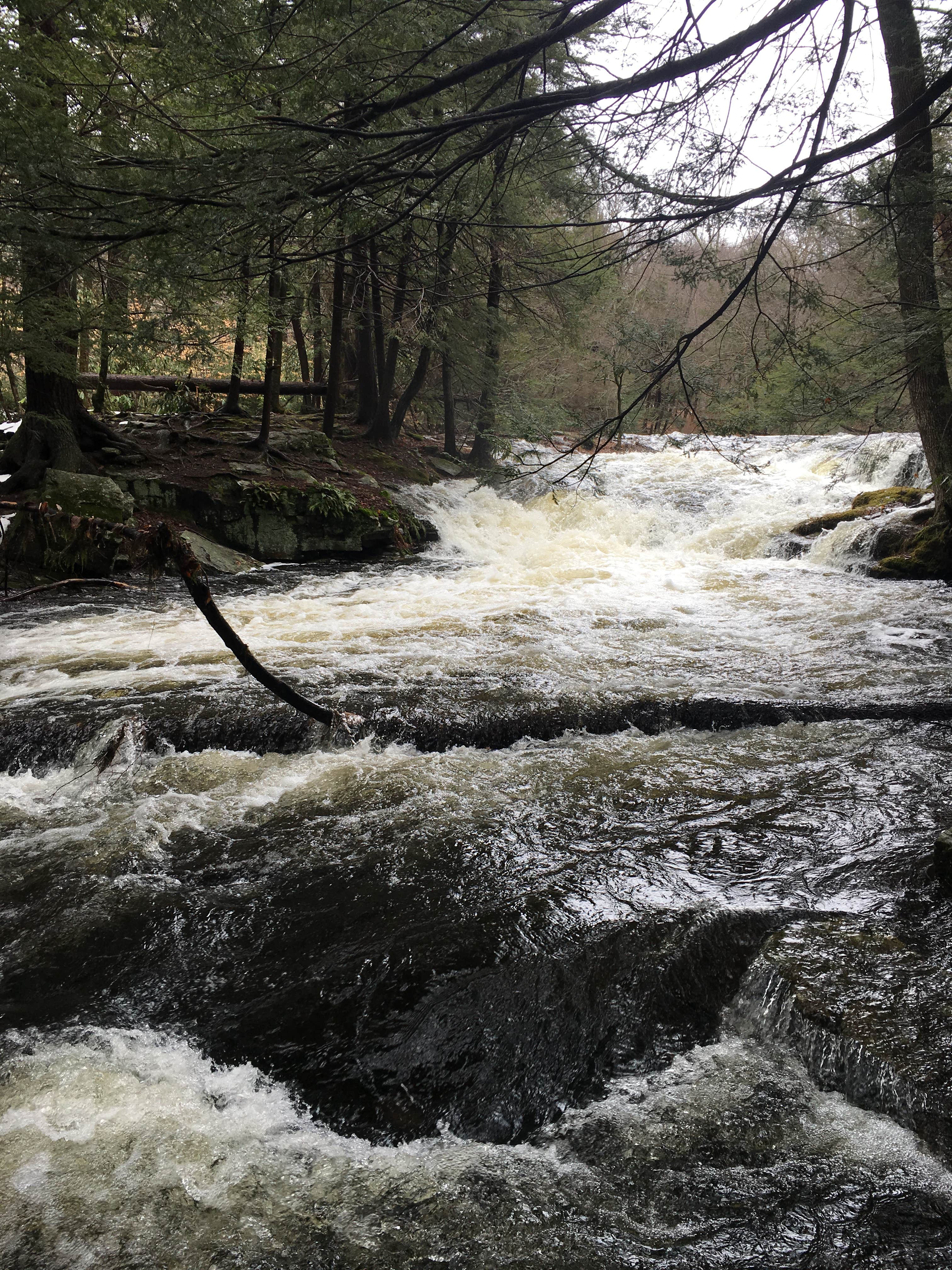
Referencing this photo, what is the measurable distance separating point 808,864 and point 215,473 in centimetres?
1079

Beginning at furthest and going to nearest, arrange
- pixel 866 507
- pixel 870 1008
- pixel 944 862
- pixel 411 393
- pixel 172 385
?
pixel 411 393 < pixel 172 385 < pixel 866 507 < pixel 944 862 < pixel 870 1008

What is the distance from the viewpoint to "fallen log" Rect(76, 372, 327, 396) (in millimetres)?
14125

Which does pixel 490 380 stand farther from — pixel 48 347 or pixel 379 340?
pixel 48 347

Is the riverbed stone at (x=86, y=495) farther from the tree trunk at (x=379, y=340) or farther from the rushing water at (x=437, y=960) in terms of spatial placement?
the tree trunk at (x=379, y=340)

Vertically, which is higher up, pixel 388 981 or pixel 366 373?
pixel 366 373

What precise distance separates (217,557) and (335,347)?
16.8 feet

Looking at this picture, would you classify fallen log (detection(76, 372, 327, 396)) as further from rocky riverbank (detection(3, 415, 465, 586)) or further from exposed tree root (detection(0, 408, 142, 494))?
exposed tree root (detection(0, 408, 142, 494))

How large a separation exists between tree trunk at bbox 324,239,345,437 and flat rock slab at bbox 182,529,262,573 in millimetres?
4202

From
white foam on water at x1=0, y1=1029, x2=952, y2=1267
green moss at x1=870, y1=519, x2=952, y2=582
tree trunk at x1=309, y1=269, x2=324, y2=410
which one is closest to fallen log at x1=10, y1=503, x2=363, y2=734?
white foam on water at x1=0, y1=1029, x2=952, y2=1267

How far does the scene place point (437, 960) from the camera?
2791 millimetres

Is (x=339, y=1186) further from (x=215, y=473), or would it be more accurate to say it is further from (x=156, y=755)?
(x=215, y=473)

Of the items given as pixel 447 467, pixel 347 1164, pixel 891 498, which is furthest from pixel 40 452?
pixel 891 498

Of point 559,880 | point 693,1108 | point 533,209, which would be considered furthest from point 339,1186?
point 533,209

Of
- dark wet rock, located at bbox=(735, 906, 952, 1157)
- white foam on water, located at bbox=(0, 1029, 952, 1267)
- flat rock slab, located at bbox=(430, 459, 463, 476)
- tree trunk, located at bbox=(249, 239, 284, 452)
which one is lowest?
white foam on water, located at bbox=(0, 1029, 952, 1267)
